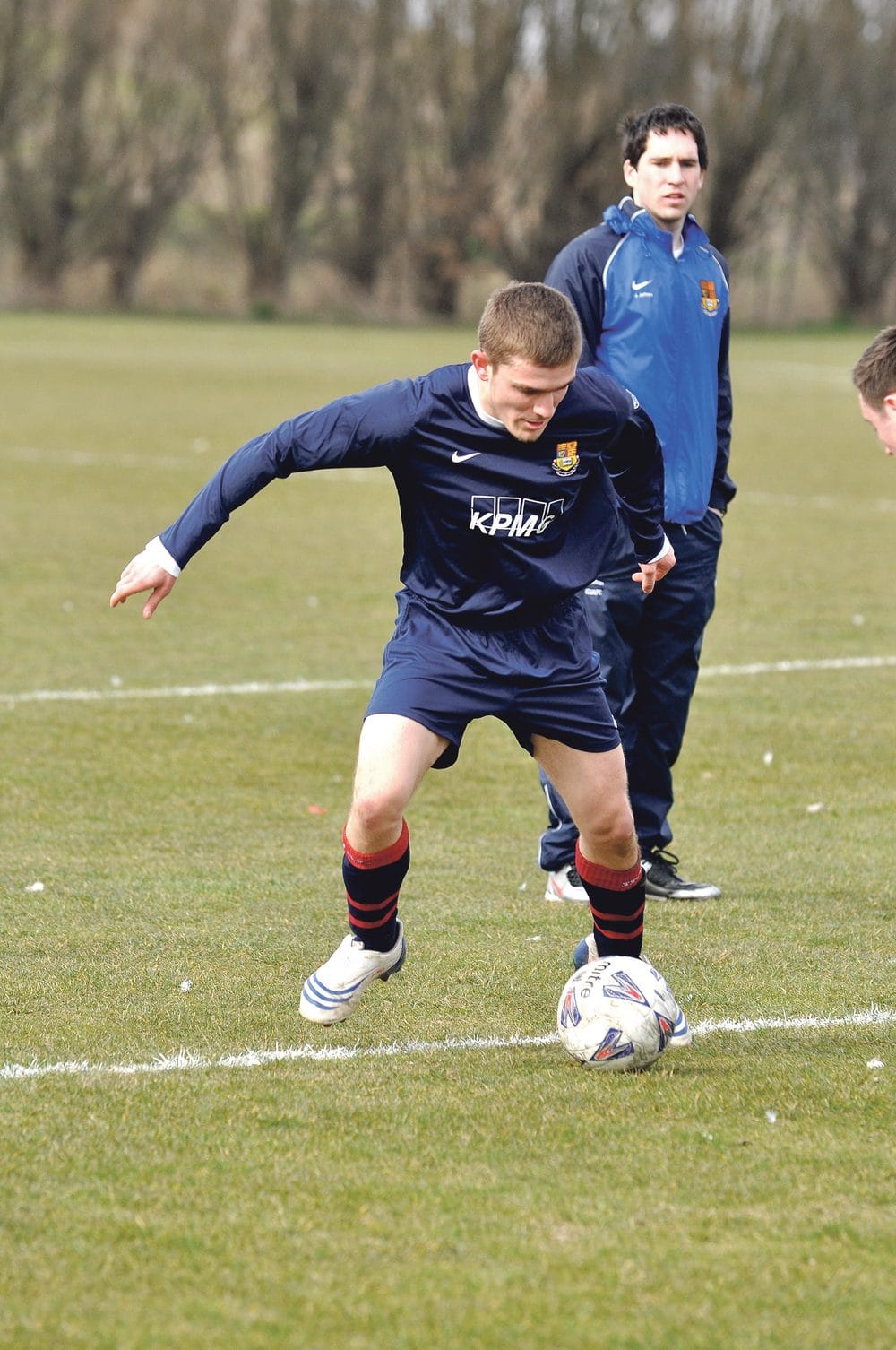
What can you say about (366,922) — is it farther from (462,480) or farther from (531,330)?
(531,330)

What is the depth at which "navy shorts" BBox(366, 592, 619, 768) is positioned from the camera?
4.73m

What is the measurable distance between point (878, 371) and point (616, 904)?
158 cm

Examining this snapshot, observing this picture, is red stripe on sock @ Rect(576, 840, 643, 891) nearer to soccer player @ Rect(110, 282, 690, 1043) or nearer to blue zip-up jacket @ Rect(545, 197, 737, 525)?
soccer player @ Rect(110, 282, 690, 1043)

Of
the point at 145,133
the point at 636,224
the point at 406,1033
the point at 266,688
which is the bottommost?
the point at 145,133

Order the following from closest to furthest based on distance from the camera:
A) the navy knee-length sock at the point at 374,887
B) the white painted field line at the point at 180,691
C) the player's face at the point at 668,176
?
1. the navy knee-length sock at the point at 374,887
2. the player's face at the point at 668,176
3. the white painted field line at the point at 180,691

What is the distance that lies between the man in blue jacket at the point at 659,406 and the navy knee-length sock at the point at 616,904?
43.2 inches

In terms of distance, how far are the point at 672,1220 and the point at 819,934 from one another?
2174 mm

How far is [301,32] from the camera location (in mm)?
55656

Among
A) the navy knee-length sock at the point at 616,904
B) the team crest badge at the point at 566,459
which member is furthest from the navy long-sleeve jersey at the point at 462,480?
the navy knee-length sock at the point at 616,904

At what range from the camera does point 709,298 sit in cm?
629

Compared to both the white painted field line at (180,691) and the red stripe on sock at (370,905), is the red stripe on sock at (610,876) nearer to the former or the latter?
the red stripe on sock at (370,905)

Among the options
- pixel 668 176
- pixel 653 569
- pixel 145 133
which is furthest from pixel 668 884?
pixel 145 133

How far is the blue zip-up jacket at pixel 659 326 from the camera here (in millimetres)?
6148

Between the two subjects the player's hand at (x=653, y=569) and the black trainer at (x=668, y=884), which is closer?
the player's hand at (x=653, y=569)
